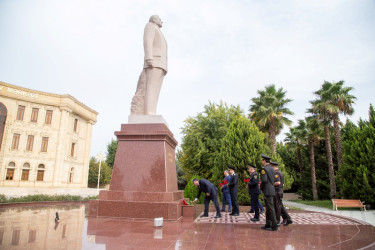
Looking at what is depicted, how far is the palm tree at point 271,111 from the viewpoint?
71.8ft

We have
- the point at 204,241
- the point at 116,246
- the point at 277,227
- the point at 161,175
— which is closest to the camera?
the point at 116,246

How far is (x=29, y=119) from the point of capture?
31781 mm

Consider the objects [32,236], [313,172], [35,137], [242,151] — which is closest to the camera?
[32,236]

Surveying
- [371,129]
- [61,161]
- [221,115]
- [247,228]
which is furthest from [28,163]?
[371,129]

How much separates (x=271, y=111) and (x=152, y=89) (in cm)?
1622

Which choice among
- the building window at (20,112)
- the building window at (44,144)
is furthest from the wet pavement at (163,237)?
the building window at (20,112)

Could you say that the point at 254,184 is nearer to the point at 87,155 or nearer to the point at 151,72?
the point at 151,72

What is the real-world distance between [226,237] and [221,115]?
17.4 m

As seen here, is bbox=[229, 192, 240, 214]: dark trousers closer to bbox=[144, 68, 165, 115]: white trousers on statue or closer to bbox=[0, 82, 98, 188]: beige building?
bbox=[144, 68, 165, 115]: white trousers on statue

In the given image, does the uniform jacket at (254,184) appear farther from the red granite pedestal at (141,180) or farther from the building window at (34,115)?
the building window at (34,115)

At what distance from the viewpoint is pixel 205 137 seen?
68.9 ft

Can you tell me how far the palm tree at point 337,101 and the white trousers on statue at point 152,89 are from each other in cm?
1657

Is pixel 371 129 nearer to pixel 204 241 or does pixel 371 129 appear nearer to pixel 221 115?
pixel 221 115

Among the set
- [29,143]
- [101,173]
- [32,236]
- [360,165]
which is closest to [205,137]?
[360,165]
